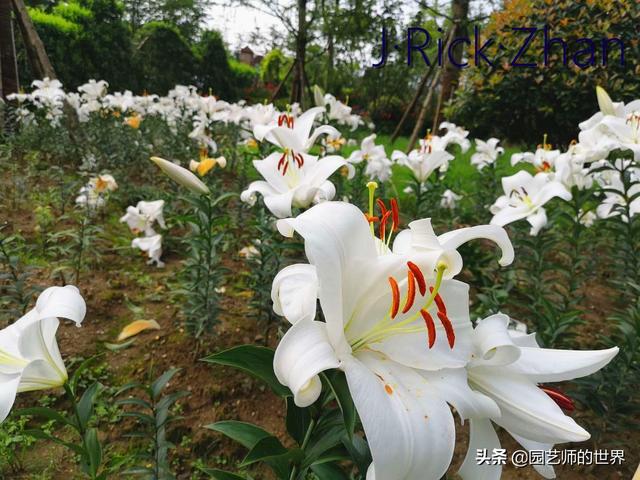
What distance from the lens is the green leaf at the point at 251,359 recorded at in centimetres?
57

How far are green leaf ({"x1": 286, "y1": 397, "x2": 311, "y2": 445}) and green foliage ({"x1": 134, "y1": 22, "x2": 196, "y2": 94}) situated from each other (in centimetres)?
956

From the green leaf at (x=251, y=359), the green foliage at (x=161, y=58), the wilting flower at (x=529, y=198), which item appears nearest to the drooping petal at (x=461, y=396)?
the green leaf at (x=251, y=359)

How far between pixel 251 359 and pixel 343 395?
0.44 ft

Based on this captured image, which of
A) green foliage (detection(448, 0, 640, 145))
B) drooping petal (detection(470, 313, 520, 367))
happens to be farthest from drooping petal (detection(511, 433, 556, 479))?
green foliage (detection(448, 0, 640, 145))

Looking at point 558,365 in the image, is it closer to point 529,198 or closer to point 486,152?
point 529,198

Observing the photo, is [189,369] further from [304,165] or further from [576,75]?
[576,75]

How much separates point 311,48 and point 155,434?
897 centimetres

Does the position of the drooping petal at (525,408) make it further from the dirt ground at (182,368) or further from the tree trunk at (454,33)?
the tree trunk at (454,33)

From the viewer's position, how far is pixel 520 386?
57cm

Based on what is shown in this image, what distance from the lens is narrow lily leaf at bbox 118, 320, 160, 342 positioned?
6.31ft

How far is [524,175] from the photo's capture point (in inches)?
70.9

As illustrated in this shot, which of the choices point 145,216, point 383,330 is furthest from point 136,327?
point 383,330

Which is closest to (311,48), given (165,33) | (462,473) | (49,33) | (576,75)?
(165,33)

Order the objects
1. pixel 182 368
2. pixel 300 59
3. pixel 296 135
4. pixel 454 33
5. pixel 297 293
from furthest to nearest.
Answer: pixel 300 59
pixel 454 33
pixel 182 368
pixel 296 135
pixel 297 293
